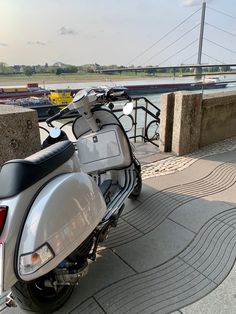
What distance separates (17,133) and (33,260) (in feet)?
4.59

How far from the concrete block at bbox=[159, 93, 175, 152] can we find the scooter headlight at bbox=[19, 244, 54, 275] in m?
3.39

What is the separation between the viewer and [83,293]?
5.68 feet

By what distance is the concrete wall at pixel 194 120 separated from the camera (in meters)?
4.06

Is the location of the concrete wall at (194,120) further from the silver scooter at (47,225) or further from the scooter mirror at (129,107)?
the silver scooter at (47,225)

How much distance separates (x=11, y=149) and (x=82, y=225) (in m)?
1.23

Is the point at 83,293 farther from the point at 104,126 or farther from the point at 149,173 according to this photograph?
the point at 149,173

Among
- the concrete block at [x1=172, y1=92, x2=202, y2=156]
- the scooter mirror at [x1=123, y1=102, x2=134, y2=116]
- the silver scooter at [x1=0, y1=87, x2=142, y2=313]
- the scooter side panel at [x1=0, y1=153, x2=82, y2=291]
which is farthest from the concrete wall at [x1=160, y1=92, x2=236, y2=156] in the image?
the scooter side panel at [x1=0, y1=153, x2=82, y2=291]

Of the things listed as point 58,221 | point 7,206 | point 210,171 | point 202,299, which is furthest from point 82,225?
point 210,171

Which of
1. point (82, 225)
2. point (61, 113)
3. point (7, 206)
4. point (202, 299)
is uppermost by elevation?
point (61, 113)

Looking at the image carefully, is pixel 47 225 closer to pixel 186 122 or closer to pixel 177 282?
pixel 177 282

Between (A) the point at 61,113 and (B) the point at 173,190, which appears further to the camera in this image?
(B) the point at 173,190

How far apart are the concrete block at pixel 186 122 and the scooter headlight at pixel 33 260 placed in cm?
330

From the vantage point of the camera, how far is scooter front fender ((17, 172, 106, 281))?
1.13 meters

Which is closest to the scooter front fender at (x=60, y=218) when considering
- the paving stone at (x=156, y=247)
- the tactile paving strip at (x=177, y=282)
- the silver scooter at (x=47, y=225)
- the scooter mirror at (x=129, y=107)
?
the silver scooter at (x=47, y=225)
